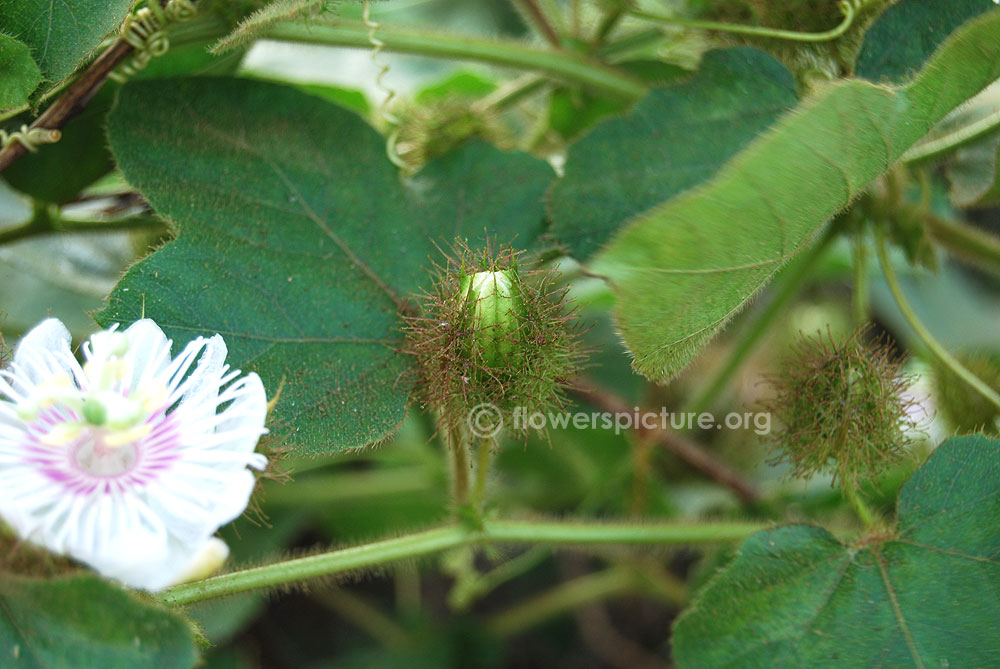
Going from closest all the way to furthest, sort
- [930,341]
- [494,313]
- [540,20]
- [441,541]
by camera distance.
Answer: [494,313]
[441,541]
[930,341]
[540,20]

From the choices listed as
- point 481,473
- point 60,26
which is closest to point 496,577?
point 481,473

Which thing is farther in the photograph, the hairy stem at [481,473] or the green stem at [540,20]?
the green stem at [540,20]

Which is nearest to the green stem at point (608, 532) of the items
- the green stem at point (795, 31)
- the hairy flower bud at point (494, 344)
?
the hairy flower bud at point (494, 344)

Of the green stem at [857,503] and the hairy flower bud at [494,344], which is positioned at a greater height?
the hairy flower bud at [494,344]

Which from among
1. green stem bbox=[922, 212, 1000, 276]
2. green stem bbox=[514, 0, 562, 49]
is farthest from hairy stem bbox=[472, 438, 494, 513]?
green stem bbox=[922, 212, 1000, 276]

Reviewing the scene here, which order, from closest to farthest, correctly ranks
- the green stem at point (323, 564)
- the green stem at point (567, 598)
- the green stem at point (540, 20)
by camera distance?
the green stem at point (323, 564), the green stem at point (540, 20), the green stem at point (567, 598)

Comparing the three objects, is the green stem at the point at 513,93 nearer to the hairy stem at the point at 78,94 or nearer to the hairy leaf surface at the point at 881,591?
the hairy stem at the point at 78,94

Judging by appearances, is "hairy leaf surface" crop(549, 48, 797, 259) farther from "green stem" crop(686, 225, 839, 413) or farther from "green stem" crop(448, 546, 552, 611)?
"green stem" crop(448, 546, 552, 611)

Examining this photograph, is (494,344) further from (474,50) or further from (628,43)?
(628,43)
